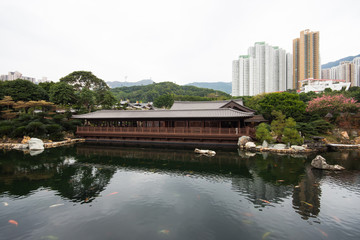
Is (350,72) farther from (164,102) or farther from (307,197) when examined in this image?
(307,197)

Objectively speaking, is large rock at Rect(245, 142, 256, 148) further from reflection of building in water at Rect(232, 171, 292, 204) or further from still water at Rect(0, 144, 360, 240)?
reflection of building in water at Rect(232, 171, 292, 204)

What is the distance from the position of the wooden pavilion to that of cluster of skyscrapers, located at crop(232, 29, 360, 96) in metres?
88.2

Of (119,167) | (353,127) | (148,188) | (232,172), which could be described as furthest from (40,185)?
(353,127)

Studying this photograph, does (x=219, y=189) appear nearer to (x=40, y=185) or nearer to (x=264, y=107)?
(x=40, y=185)

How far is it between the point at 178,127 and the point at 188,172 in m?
12.5

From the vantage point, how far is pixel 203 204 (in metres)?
9.31

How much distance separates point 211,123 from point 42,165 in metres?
20.1

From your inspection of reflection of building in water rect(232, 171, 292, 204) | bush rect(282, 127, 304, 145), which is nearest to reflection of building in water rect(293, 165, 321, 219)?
reflection of building in water rect(232, 171, 292, 204)

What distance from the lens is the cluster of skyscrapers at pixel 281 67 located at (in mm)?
99250

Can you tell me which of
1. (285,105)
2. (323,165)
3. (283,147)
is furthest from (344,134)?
(323,165)

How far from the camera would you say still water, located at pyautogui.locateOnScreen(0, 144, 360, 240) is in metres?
7.22

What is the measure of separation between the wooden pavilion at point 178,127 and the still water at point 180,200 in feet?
26.4

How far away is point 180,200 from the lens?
977 cm

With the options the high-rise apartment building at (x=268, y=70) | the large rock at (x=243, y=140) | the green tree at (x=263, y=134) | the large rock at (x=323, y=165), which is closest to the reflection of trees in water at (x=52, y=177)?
the large rock at (x=243, y=140)
